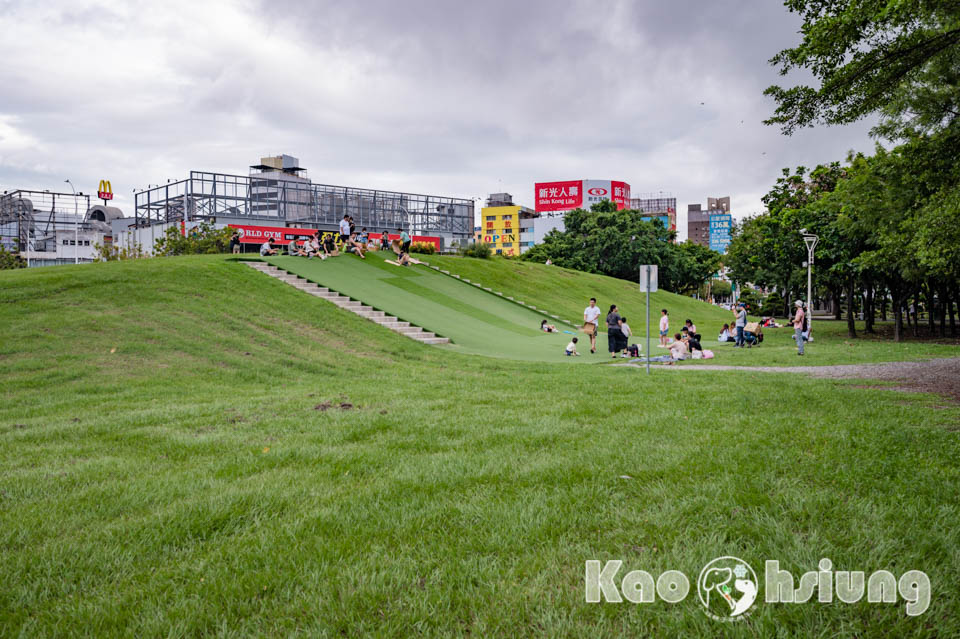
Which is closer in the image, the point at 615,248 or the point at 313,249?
the point at 313,249

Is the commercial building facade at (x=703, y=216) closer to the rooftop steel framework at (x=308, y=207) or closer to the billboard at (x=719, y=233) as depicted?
the billboard at (x=719, y=233)

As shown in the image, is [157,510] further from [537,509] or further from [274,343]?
[274,343]

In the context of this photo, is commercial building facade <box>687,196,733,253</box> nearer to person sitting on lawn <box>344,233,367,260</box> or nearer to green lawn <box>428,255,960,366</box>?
green lawn <box>428,255,960,366</box>

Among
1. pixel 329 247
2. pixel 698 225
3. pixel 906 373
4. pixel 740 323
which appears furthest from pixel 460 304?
pixel 698 225

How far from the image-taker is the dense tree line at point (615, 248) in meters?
60.3

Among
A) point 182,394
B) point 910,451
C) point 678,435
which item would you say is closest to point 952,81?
point 910,451

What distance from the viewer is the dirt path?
10055mm

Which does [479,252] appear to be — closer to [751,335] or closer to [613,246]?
[613,246]

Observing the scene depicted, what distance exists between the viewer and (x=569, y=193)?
122m

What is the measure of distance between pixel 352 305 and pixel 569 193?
106 m

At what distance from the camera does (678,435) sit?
634 centimetres

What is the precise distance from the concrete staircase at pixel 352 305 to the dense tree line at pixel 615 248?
41.2 m

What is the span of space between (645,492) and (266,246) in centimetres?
2695

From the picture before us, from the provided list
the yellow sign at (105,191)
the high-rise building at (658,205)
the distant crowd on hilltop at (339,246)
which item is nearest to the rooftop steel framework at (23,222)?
the yellow sign at (105,191)
